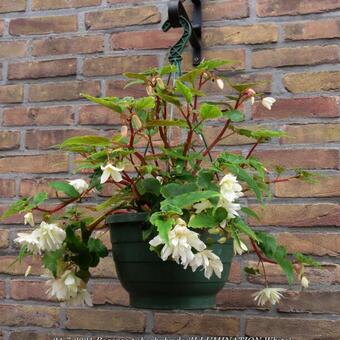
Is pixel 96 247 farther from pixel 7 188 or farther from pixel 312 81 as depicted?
pixel 312 81

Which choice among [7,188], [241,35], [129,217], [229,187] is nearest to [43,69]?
[7,188]

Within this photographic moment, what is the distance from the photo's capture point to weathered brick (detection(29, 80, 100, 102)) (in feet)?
5.57

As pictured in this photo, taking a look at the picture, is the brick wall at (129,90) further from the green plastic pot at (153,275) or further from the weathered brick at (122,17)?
the green plastic pot at (153,275)

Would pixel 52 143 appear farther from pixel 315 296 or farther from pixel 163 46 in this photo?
pixel 315 296

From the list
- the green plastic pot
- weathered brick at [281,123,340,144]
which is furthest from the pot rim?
weathered brick at [281,123,340,144]

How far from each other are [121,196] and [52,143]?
0.59 m

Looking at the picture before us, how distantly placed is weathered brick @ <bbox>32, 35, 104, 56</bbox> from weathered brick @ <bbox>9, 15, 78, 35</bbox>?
3 centimetres

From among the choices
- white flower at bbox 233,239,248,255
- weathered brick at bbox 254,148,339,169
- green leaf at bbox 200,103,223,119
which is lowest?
white flower at bbox 233,239,248,255

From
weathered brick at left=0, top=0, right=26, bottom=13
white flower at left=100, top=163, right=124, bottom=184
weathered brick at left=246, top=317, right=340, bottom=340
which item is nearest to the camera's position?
white flower at left=100, top=163, right=124, bottom=184

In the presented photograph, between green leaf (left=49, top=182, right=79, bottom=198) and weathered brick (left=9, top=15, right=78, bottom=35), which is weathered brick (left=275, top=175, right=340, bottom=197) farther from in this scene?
weathered brick (left=9, top=15, right=78, bottom=35)

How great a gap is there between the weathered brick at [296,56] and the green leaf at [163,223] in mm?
753

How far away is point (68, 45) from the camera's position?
1.73m

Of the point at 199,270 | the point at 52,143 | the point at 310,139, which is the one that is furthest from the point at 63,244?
the point at 310,139

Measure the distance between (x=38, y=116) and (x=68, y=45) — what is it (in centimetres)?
22
